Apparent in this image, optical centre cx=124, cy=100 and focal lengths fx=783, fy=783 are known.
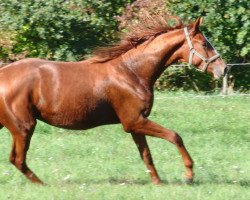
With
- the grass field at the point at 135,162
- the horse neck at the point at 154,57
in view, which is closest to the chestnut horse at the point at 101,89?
the horse neck at the point at 154,57

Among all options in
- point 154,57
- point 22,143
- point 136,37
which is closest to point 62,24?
point 136,37

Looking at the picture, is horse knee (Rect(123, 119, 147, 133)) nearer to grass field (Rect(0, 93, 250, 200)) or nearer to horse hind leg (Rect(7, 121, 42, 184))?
grass field (Rect(0, 93, 250, 200))

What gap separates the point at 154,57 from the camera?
10078 mm

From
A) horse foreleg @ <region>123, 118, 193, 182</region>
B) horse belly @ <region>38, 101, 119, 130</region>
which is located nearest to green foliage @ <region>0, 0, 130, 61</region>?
horse belly @ <region>38, 101, 119, 130</region>

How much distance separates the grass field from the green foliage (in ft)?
16.3

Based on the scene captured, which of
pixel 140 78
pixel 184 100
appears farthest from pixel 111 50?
pixel 184 100

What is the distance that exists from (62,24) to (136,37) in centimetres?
999

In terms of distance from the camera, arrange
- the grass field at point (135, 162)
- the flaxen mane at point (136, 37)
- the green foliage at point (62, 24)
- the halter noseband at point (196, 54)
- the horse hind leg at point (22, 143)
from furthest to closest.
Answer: the green foliage at point (62, 24) → the flaxen mane at point (136, 37) → the halter noseband at point (196, 54) → the horse hind leg at point (22, 143) → the grass field at point (135, 162)

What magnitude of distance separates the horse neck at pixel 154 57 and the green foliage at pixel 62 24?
980 centimetres

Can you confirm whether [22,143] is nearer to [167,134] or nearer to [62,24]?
[167,134]

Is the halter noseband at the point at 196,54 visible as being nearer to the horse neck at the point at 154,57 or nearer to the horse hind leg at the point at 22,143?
the horse neck at the point at 154,57

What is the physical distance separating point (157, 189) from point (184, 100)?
28.3 feet

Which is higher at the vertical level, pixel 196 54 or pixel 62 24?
pixel 196 54

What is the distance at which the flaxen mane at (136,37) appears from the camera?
33.4 feet
